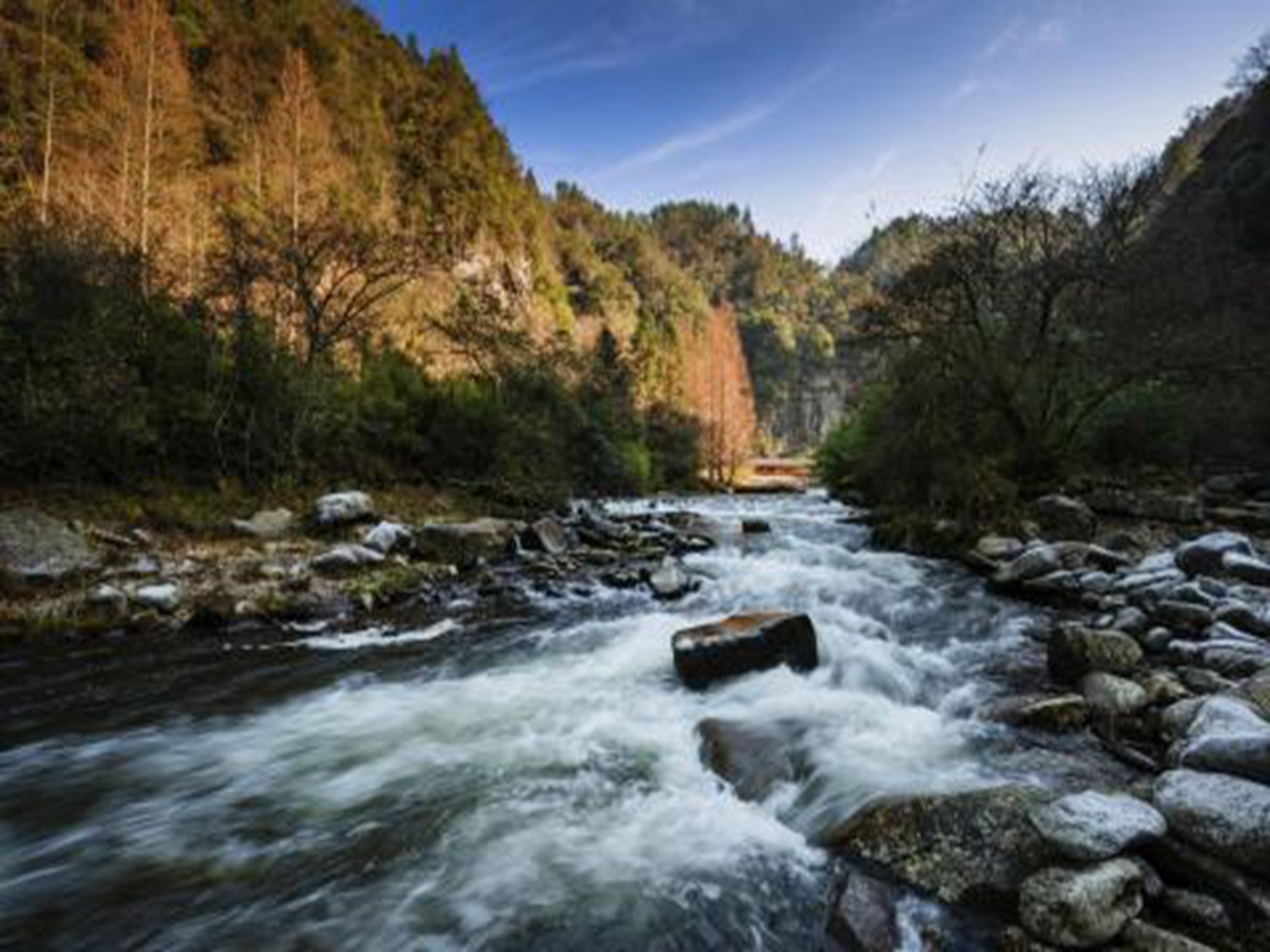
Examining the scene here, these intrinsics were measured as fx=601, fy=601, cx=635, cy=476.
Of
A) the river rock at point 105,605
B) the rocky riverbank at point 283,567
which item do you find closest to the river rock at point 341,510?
the rocky riverbank at point 283,567

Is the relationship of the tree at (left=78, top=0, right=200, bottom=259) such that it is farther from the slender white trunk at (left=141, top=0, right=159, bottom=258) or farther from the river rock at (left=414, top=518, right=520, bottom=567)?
the river rock at (left=414, top=518, right=520, bottom=567)

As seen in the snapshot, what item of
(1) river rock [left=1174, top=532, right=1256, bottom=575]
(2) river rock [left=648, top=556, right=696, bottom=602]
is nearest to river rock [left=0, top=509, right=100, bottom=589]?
(2) river rock [left=648, top=556, right=696, bottom=602]

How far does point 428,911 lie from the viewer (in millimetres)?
2834

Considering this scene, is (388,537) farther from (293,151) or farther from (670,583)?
(293,151)

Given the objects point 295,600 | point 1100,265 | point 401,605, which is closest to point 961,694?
point 401,605

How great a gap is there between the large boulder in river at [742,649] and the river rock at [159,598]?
19.4ft

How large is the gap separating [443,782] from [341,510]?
295 inches

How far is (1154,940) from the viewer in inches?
85.0

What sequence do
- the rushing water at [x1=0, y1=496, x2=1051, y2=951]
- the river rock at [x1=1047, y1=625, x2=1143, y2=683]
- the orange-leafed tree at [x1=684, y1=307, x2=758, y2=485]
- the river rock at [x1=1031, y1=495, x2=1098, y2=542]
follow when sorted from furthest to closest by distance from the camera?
the orange-leafed tree at [x1=684, y1=307, x2=758, y2=485]
the river rock at [x1=1031, y1=495, x2=1098, y2=542]
the river rock at [x1=1047, y1=625, x2=1143, y2=683]
the rushing water at [x1=0, y1=496, x2=1051, y2=951]

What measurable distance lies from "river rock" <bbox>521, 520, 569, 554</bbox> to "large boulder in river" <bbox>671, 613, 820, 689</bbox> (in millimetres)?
5976

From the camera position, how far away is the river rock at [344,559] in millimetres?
8625

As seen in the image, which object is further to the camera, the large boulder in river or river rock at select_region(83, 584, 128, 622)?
river rock at select_region(83, 584, 128, 622)

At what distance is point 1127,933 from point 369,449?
14.8 m

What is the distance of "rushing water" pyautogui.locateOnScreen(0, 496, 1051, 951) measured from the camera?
9.21ft
